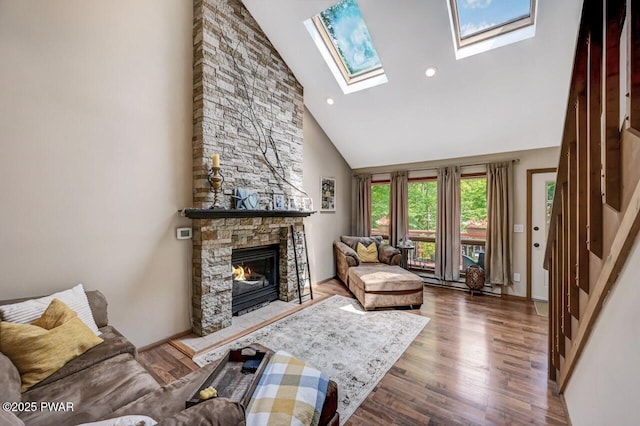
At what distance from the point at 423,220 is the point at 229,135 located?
3833 mm

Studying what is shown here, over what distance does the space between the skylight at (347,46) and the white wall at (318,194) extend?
109 cm

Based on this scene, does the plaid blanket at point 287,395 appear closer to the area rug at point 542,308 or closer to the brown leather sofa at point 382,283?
the brown leather sofa at point 382,283

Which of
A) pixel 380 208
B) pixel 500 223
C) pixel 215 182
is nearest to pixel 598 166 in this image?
pixel 215 182

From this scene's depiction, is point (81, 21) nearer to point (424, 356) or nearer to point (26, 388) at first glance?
point (26, 388)

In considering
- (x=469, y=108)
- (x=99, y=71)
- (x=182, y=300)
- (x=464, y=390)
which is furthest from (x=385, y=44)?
(x=182, y=300)

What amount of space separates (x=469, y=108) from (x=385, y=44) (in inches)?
58.4

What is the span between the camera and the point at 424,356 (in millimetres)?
2506

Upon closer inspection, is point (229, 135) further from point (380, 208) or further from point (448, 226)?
point (448, 226)

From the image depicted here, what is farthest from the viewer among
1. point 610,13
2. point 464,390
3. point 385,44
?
point 385,44

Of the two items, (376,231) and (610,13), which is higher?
(610,13)

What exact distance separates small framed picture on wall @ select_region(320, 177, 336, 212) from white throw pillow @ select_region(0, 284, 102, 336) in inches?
140

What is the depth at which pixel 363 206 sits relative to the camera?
5.71m

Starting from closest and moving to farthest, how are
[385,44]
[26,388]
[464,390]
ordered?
[26,388], [464,390], [385,44]

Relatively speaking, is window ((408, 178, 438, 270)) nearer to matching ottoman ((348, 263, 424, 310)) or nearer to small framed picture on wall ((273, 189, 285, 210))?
matching ottoman ((348, 263, 424, 310))
